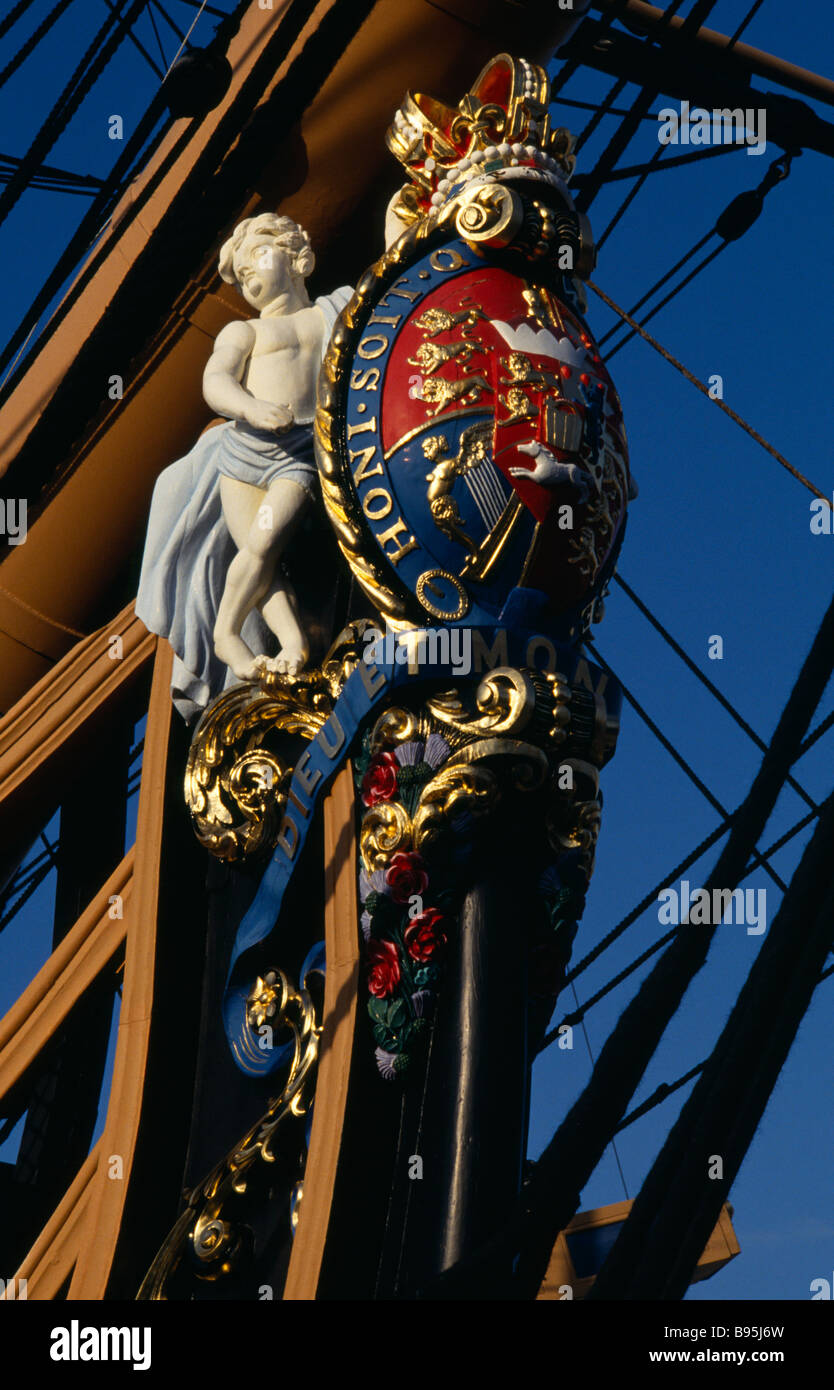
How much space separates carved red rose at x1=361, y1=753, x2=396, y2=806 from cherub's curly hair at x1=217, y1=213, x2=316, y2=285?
206 centimetres

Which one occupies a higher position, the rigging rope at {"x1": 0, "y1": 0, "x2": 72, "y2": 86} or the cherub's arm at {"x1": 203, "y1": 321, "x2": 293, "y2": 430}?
the rigging rope at {"x1": 0, "y1": 0, "x2": 72, "y2": 86}

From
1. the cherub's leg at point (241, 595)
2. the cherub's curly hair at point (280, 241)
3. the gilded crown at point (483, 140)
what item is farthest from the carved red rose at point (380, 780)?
the cherub's curly hair at point (280, 241)

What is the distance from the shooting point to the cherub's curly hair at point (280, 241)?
6.71 meters

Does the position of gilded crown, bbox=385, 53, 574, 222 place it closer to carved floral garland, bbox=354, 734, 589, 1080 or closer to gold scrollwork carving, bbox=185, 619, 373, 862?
gold scrollwork carving, bbox=185, 619, 373, 862

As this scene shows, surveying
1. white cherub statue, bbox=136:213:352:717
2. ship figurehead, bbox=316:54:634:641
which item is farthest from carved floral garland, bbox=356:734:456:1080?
white cherub statue, bbox=136:213:352:717

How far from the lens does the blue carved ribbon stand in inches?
217

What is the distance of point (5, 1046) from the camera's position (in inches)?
268

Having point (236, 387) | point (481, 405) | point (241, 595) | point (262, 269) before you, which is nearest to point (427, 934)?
point (241, 595)

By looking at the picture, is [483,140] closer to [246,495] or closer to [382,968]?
[246,495]

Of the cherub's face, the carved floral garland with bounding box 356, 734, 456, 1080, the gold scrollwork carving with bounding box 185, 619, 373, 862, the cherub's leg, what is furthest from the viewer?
the cherub's face

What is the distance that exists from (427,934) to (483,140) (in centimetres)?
267

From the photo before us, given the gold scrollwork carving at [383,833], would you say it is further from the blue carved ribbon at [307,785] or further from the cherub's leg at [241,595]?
the cherub's leg at [241,595]

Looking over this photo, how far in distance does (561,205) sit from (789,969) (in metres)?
4.15
